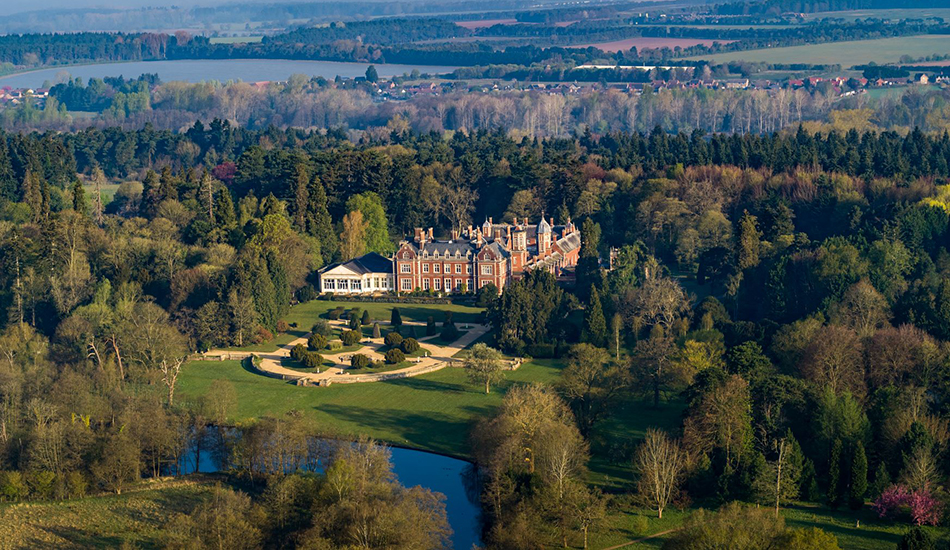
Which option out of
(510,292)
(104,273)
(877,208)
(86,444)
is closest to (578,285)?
(510,292)

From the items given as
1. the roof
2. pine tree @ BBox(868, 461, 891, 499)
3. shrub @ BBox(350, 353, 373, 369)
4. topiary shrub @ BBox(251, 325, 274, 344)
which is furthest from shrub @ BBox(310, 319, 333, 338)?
pine tree @ BBox(868, 461, 891, 499)

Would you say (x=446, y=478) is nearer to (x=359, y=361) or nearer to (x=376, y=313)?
(x=359, y=361)

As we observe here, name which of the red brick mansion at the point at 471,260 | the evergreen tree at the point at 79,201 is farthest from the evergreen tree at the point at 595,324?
the evergreen tree at the point at 79,201

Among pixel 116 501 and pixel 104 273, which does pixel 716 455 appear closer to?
pixel 116 501

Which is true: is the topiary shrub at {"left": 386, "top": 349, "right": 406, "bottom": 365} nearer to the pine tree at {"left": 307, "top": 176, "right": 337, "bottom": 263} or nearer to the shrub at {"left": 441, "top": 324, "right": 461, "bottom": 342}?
the shrub at {"left": 441, "top": 324, "right": 461, "bottom": 342}

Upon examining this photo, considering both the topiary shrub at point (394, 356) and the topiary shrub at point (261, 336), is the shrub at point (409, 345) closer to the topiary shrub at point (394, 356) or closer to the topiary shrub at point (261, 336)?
the topiary shrub at point (394, 356)
